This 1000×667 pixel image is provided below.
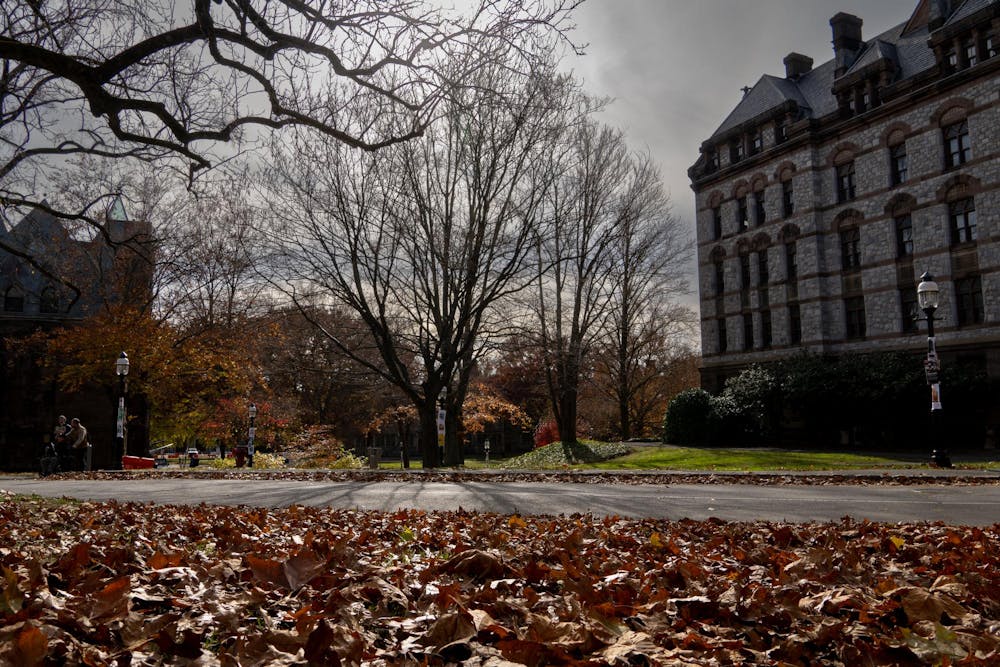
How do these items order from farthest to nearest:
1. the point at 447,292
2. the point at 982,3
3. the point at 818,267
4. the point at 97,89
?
the point at 818,267 → the point at 982,3 → the point at 447,292 → the point at 97,89

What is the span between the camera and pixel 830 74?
37500mm

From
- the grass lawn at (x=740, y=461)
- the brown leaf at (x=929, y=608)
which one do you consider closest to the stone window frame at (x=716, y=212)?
the grass lawn at (x=740, y=461)

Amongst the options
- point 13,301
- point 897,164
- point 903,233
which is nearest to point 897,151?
point 897,164

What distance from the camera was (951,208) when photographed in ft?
99.9

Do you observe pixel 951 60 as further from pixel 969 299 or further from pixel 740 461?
pixel 740 461

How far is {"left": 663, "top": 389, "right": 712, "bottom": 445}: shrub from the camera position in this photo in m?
34.2

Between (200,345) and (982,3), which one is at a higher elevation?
(982,3)

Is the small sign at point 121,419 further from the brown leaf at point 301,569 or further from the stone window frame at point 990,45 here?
the stone window frame at point 990,45

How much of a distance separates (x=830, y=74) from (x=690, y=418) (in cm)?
1963

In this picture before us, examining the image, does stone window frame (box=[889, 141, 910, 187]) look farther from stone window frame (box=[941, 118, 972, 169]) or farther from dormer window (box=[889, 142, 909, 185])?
stone window frame (box=[941, 118, 972, 169])

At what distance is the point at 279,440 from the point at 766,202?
101 ft

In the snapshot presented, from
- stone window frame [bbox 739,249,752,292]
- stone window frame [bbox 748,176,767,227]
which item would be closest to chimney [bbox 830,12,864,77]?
stone window frame [bbox 748,176,767,227]

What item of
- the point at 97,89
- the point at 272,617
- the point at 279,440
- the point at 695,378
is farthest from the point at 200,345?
the point at 695,378

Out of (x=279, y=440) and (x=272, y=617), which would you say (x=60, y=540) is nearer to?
(x=272, y=617)
